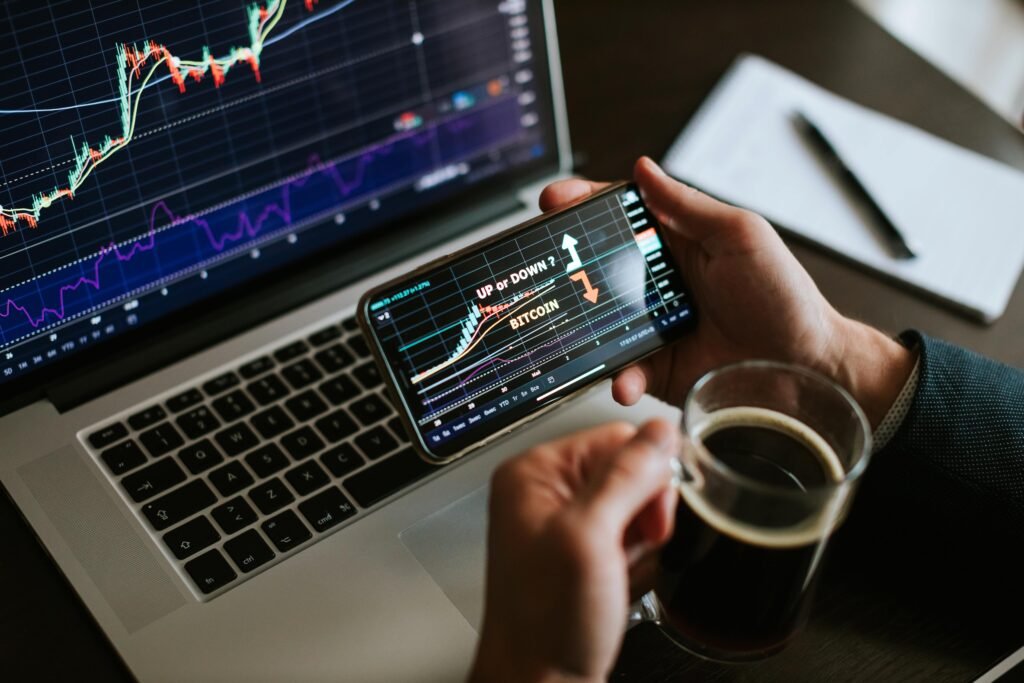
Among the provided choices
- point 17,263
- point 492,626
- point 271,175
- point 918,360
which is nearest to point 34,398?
point 17,263

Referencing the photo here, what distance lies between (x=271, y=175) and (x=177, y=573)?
37 centimetres

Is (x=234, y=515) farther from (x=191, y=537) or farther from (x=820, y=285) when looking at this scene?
(x=820, y=285)

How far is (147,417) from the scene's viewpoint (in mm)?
833

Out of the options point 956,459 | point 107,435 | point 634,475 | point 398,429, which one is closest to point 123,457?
point 107,435

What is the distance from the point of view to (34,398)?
837mm

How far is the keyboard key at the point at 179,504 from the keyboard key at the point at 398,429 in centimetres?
16

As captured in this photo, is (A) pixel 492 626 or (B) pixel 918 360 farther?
(B) pixel 918 360

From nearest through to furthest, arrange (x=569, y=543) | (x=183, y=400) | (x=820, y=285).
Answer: (x=569, y=543), (x=183, y=400), (x=820, y=285)

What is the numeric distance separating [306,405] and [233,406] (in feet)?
0.22

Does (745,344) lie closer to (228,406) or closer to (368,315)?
(368,315)

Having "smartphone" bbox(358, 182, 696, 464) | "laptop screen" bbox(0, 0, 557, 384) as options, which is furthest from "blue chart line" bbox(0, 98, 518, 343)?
"smartphone" bbox(358, 182, 696, 464)

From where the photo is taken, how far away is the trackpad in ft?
2.45

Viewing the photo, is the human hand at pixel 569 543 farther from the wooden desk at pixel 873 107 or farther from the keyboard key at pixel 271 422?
the keyboard key at pixel 271 422

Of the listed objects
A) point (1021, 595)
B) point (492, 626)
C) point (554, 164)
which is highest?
point (554, 164)
